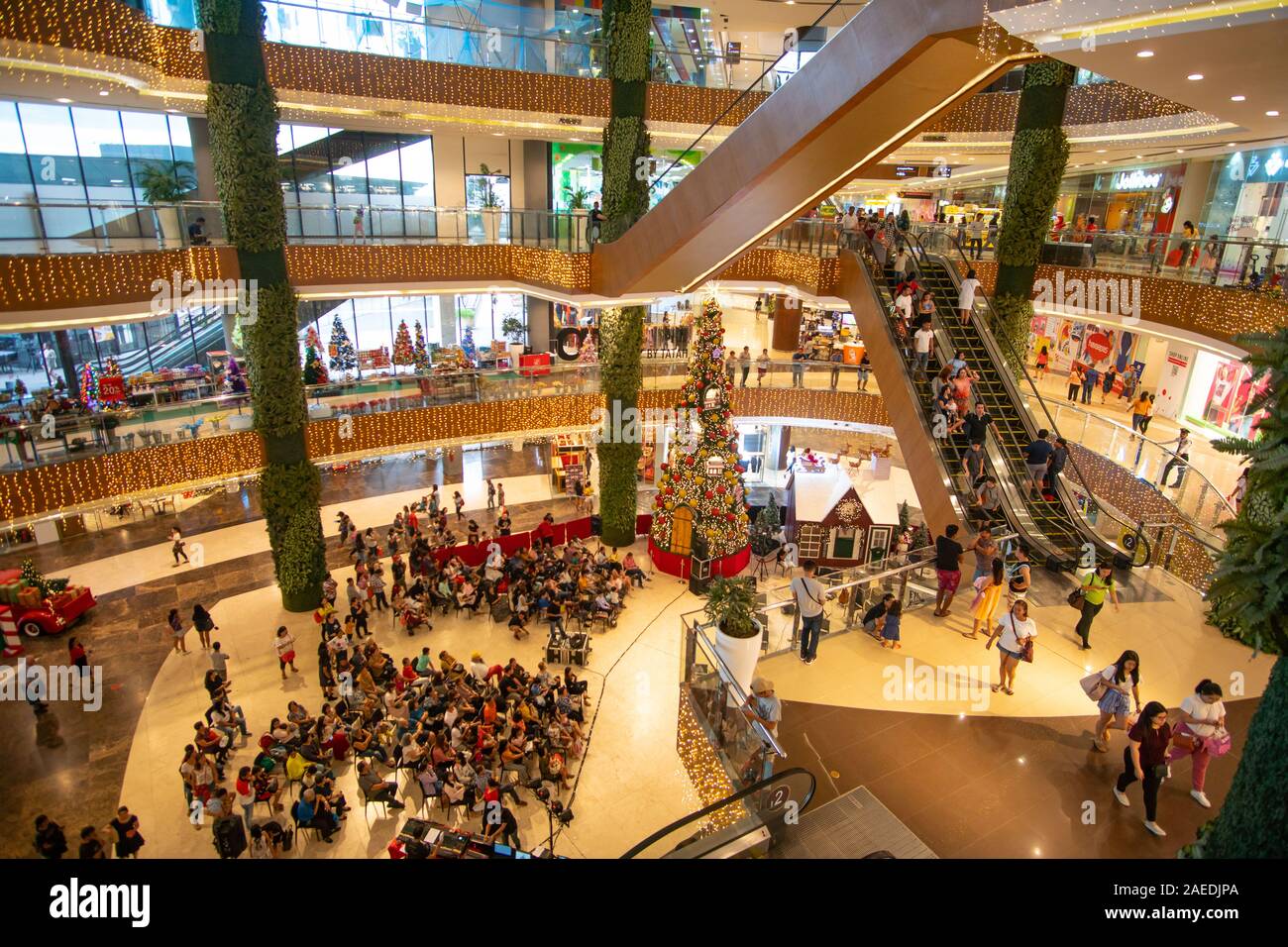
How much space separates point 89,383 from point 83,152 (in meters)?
5.58

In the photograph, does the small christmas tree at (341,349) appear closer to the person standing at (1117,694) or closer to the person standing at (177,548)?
the person standing at (177,548)

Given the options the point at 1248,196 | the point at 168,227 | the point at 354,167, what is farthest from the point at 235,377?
the point at 1248,196

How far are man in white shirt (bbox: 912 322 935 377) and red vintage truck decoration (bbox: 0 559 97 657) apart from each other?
713 inches

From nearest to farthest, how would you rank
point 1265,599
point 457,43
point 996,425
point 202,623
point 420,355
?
point 1265,599
point 202,623
point 996,425
point 457,43
point 420,355

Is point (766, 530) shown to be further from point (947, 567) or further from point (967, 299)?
point (947, 567)

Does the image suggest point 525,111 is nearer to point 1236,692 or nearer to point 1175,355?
point 1236,692

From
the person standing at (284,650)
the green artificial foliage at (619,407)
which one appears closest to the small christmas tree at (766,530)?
the green artificial foliage at (619,407)

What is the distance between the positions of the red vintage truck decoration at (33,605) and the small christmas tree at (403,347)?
9.23 meters

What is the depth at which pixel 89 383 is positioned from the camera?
17.2 meters

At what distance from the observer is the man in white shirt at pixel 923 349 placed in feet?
47.5

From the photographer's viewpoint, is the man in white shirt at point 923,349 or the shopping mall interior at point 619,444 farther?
the man in white shirt at point 923,349
